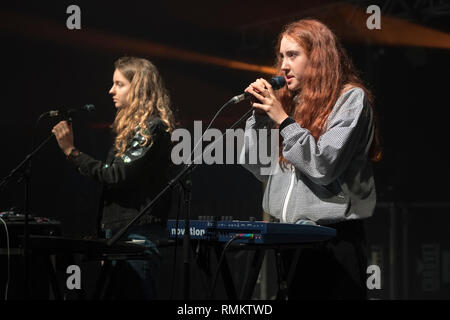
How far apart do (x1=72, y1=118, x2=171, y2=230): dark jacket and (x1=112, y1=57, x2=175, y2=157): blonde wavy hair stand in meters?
0.05

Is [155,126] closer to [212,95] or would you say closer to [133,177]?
[133,177]

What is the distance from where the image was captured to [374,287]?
5457mm

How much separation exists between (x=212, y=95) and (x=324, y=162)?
12.8 feet

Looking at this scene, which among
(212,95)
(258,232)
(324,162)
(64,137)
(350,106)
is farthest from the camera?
(212,95)

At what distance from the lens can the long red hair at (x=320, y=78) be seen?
2381mm

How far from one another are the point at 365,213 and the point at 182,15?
12.9 feet

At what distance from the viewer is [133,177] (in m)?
3.24

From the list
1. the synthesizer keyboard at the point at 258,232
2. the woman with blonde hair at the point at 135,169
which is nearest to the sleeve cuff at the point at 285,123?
the synthesizer keyboard at the point at 258,232

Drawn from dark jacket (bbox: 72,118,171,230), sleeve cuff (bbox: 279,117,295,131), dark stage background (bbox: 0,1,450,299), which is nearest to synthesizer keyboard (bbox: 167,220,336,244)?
sleeve cuff (bbox: 279,117,295,131)

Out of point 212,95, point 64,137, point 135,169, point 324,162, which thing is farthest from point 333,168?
point 212,95
